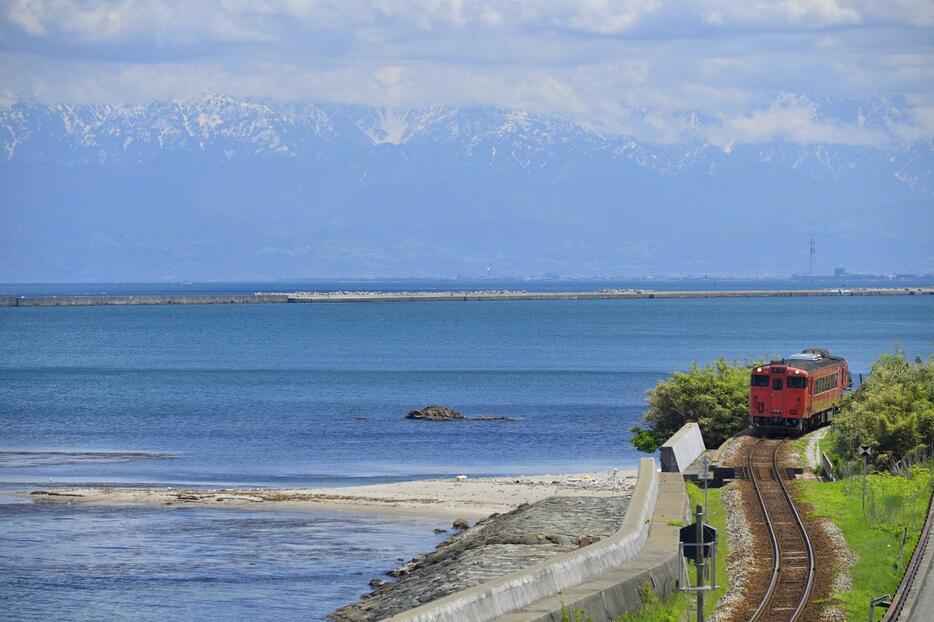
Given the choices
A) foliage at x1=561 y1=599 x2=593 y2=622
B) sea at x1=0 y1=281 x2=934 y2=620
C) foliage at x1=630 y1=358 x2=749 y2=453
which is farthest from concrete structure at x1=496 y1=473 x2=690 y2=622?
foliage at x1=630 y1=358 x2=749 y2=453

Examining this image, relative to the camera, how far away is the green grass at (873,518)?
81.5 feet

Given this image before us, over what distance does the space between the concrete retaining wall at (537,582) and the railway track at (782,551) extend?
2.33 m

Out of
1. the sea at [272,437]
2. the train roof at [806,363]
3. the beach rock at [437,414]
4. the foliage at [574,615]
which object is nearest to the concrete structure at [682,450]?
the train roof at [806,363]

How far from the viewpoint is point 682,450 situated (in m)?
40.4

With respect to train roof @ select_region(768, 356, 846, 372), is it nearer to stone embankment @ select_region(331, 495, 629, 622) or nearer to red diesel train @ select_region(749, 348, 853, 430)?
red diesel train @ select_region(749, 348, 853, 430)

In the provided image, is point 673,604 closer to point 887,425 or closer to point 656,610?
point 656,610

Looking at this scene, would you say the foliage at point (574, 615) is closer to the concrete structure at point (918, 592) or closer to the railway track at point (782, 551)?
the railway track at point (782, 551)

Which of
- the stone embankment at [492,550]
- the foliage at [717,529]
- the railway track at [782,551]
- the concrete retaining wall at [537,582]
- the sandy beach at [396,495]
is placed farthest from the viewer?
the sandy beach at [396,495]

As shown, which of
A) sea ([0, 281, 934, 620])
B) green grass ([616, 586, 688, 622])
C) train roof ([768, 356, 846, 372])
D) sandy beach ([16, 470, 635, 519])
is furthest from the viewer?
train roof ([768, 356, 846, 372])

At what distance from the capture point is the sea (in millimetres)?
34844

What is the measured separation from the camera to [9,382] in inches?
4343

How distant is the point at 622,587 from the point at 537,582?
2.12 m

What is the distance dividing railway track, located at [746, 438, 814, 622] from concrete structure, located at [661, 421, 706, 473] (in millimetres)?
1624

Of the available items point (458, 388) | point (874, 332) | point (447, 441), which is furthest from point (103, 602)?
point (874, 332)
